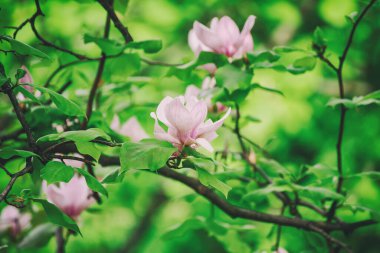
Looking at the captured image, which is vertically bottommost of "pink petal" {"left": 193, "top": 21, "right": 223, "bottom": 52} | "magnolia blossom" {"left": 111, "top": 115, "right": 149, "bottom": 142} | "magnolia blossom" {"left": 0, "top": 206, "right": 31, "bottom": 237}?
"magnolia blossom" {"left": 0, "top": 206, "right": 31, "bottom": 237}

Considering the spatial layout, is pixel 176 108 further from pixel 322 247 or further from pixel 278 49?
pixel 322 247

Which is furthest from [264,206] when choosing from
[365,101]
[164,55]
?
[164,55]

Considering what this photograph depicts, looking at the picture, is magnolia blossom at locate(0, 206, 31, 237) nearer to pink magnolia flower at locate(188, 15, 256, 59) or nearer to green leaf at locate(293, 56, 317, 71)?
pink magnolia flower at locate(188, 15, 256, 59)

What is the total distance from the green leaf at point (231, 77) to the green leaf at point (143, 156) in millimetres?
335

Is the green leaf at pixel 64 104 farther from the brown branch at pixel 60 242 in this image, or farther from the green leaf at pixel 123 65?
the brown branch at pixel 60 242

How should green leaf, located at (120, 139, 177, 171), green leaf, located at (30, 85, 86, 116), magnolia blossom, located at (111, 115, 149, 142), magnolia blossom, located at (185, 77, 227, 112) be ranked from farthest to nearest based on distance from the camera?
1. magnolia blossom, located at (111, 115, 149, 142)
2. magnolia blossom, located at (185, 77, 227, 112)
3. green leaf, located at (30, 85, 86, 116)
4. green leaf, located at (120, 139, 177, 171)

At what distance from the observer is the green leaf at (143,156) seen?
0.74 meters

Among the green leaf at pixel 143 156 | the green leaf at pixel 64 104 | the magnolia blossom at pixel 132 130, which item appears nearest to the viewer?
the green leaf at pixel 143 156

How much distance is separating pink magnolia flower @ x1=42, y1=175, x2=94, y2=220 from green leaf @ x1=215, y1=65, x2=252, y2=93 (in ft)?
1.68

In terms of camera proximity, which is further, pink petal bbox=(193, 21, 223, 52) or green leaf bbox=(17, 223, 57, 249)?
green leaf bbox=(17, 223, 57, 249)

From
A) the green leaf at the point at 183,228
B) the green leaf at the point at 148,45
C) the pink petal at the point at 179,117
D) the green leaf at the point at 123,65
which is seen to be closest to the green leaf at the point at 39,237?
the green leaf at the point at 183,228

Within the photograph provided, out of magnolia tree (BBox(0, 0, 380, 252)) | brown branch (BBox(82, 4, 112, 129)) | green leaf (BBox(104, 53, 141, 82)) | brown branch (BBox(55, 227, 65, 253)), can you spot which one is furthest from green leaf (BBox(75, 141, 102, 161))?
brown branch (BBox(55, 227, 65, 253))

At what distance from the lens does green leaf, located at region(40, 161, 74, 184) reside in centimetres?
79

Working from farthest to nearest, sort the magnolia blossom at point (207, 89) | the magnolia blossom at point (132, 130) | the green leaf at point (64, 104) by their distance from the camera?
the magnolia blossom at point (132, 130), the magnolia blossom at point (207, 89), the green leaf at point (64, 104)
